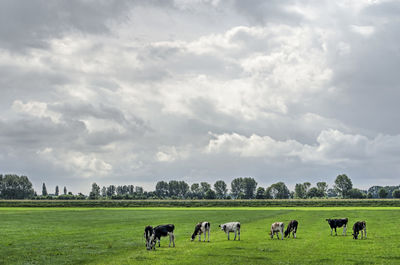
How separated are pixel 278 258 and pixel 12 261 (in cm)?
1787

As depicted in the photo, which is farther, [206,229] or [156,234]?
[206,229]

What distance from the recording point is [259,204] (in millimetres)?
159125

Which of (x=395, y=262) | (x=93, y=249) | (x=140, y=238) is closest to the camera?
(x=395, y=262)

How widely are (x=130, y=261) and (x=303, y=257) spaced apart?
1149cm

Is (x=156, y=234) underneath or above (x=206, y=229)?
above

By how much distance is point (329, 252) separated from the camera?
2720 cm

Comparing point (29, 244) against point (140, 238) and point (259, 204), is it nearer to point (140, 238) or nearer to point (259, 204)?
point (140, 238)

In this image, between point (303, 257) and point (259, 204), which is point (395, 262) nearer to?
point (303, 257)

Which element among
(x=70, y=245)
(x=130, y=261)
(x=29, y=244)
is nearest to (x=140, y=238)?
(x=70, y=245)

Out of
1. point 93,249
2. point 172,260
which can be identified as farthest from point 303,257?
point 93,249

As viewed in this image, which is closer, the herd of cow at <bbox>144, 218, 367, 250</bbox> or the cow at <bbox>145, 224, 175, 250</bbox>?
the cow at <bbox>145, 224, 175, 250</bbox>

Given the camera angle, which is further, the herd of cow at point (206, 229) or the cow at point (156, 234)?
the herd of cow at point (206, 229)

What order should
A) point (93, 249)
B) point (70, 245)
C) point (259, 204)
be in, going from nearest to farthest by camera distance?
point (93, 249), point (70, 245), point (259, 204)

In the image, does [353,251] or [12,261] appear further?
[353,251]
